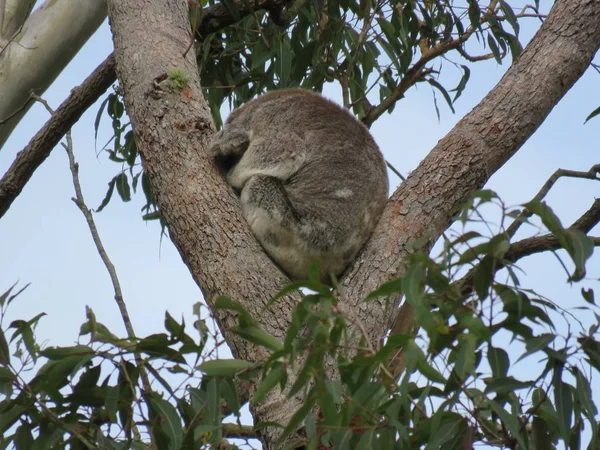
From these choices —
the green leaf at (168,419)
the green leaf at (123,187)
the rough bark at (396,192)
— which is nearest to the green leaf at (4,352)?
the green leaf at (168,419)

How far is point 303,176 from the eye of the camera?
342cm

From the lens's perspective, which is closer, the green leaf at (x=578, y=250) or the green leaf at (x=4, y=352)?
the green leaf at (x=578, y=250)

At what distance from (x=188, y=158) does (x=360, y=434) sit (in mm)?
1223

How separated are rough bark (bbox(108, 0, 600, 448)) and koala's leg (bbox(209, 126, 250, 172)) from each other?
20 centimetres

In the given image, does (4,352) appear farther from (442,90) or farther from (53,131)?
(442,90)

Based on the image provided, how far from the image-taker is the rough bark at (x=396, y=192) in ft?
7.84

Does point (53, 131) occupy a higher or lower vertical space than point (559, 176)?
higher

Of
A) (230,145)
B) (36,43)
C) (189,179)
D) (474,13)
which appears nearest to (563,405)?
(189,179)

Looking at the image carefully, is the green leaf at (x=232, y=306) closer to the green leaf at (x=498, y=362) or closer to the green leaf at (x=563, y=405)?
the green leaf at (x=498, y=362)

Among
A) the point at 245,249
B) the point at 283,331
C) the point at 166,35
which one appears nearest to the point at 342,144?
the point at 166,35

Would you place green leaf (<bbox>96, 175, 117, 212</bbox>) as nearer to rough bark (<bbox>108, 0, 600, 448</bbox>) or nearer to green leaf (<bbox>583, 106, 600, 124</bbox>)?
rough bark (<bbox>108, 0, 600, 448</bbox>)

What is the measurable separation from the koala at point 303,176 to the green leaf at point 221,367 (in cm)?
122

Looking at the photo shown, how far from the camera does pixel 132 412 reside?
6.02ft

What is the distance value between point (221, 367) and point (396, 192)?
1158mm
